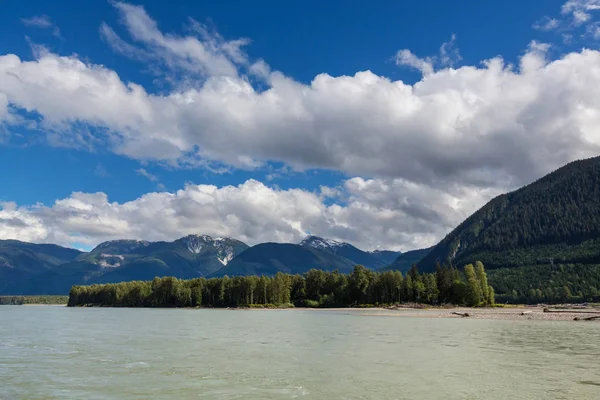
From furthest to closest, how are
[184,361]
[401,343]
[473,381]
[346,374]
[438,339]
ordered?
[438,339], [401,343], [184,361], [346,374], [473,381]

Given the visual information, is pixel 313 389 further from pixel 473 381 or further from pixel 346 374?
pixel 473 381

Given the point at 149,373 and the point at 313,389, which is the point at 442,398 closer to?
the point at 313,389

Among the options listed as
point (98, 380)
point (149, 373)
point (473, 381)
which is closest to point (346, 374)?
point (473, 381)

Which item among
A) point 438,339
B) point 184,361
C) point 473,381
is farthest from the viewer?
point 438,339

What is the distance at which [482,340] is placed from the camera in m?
61.1

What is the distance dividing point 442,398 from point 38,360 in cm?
3655

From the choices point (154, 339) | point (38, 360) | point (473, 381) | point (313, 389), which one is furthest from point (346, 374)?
point (154, 339)

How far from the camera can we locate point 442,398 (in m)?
26.5

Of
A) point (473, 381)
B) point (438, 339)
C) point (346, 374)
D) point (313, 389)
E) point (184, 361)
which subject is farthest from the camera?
point (438, 339)

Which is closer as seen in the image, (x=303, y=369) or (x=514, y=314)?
(x=303, y=369)

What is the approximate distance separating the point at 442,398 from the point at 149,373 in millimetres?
21700

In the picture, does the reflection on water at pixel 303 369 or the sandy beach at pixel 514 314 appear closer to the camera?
the reflection on water at pixel 303 369

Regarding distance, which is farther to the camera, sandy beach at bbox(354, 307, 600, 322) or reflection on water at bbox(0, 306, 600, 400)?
sandy beach at bbox(354, 307, 600, 322)

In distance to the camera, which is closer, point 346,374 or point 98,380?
point 98,380
